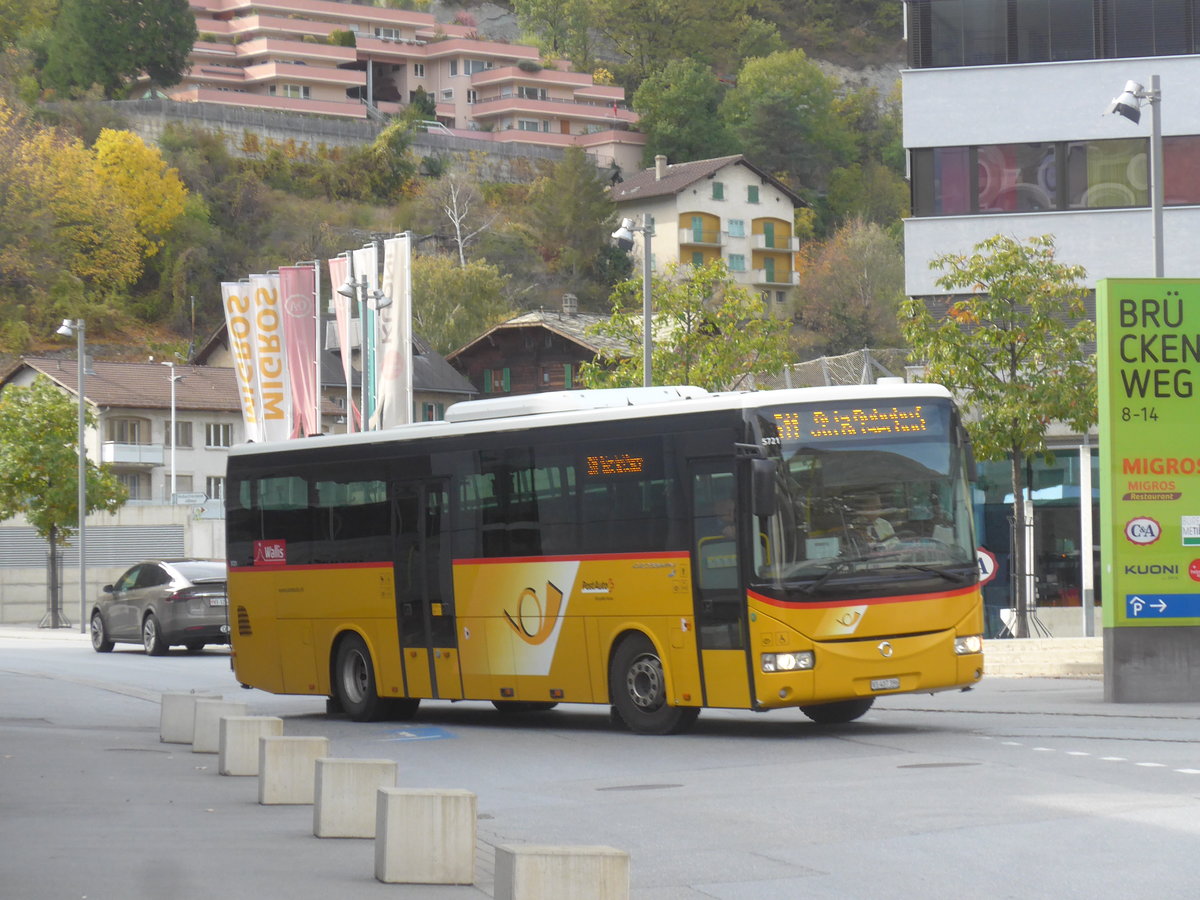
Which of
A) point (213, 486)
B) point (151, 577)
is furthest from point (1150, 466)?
point (213, 486)

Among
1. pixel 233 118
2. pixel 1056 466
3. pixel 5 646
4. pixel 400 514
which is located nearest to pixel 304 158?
pixel 233 118

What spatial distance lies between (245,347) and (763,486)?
98.8ft

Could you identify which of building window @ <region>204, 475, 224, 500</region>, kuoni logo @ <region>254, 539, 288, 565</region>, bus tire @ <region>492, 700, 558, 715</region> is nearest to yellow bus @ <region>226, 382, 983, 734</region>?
kuoni logo @ <region>254, 539, 288, 565</region>

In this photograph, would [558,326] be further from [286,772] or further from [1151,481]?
[286,772]

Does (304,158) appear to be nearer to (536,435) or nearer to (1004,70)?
(1004,70)

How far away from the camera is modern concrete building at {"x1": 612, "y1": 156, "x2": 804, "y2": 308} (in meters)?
129

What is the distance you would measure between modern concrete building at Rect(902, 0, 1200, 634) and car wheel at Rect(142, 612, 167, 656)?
1501 cm

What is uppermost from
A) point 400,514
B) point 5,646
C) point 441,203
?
point 441,203

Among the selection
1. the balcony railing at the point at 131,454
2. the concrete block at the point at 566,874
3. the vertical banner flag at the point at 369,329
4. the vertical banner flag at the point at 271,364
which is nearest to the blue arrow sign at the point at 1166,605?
the concrete block at the point at 566,874

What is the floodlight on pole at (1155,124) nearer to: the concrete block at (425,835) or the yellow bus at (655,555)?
the yellow bus at (655,555)

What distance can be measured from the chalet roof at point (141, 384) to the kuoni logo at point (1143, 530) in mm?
69574

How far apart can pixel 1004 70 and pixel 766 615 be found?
2373cm

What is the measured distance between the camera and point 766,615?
1583cm

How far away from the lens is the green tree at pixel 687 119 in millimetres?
143750
